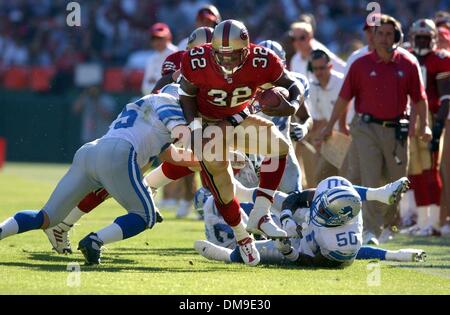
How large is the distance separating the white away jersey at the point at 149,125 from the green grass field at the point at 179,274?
84 cm

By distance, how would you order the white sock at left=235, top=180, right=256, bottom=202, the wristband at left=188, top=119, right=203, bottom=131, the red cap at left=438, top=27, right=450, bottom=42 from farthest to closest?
1. the red cap at left=438, top=27, right=450, bottom=42
2. the white sock at left=235, top=180, right=256, bottom=202
3. the wristband at left=188, top=119, right=203, bottom=131

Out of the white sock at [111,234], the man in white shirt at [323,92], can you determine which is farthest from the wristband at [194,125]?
the man in white shirt at [323,92]

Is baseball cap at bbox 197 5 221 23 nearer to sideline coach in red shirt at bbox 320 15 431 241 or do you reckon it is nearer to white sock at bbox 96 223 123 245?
sideline coach in red shirt at bbox 320 15 431 241

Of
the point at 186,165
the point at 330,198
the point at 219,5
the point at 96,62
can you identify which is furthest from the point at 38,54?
the point at 330,198

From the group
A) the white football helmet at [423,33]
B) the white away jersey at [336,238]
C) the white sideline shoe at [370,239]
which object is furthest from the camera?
the white football helmet at [423,33]

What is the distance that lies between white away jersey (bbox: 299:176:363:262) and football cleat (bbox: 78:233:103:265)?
4.80ft

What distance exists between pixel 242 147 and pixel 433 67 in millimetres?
3696

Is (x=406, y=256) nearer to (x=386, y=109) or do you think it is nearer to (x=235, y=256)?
(x=235, y=256)

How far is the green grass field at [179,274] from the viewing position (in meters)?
6.59

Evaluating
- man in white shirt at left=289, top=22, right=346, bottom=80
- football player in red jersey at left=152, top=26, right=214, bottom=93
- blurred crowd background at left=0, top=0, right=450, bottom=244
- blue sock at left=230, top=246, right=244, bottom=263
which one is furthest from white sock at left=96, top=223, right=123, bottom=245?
blurred crowd background at left=0, top=0, right=450, bottom=244

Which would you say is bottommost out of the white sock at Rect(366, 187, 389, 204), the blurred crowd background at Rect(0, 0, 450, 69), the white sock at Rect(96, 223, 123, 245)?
the white sock at Rect(96, 223, 123, 245)

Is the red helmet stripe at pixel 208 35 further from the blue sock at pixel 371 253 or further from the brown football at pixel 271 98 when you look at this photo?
the blue sock at pixel 371 253

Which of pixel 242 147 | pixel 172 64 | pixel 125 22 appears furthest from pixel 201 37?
pixel 125 22

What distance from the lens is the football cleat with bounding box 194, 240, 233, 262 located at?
816 cm
